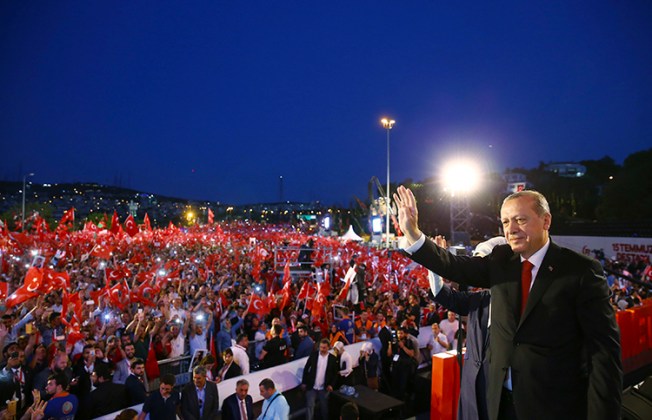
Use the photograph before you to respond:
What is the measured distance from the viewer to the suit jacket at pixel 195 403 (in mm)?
5926

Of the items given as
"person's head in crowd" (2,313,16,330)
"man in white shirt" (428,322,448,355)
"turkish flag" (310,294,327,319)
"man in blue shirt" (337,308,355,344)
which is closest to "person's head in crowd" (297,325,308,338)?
"man in blue shirt" (337,308,355,344)

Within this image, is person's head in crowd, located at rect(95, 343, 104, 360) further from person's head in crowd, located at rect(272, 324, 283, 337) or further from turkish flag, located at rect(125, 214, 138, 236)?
turkish flag, located at rect(125, 214, 138, 236)

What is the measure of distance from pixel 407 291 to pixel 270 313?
6.40 m

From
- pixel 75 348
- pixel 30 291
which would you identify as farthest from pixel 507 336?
pixel 30 291

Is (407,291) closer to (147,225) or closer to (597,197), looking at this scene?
(147,225)

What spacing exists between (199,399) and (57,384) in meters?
1.79

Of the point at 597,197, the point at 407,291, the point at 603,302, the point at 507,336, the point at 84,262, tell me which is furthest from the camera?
the point at 597,197

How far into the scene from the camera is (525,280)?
2193mm

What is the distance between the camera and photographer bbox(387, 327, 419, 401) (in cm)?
815

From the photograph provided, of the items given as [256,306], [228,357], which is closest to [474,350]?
[228,357]

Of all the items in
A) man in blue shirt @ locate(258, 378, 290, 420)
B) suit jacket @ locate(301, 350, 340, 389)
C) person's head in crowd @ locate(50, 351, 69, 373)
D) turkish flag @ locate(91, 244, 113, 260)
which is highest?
turkish flag @ locate(91, 244, 113, 260)

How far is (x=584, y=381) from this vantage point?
6.59ft

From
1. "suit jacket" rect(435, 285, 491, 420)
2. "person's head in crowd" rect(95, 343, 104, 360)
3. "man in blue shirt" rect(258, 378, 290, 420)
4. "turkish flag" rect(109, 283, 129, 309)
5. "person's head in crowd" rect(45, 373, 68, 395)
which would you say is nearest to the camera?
"suit jacket" rect(435, 285, 491, 420)

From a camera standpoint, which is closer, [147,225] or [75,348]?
[75,348]
